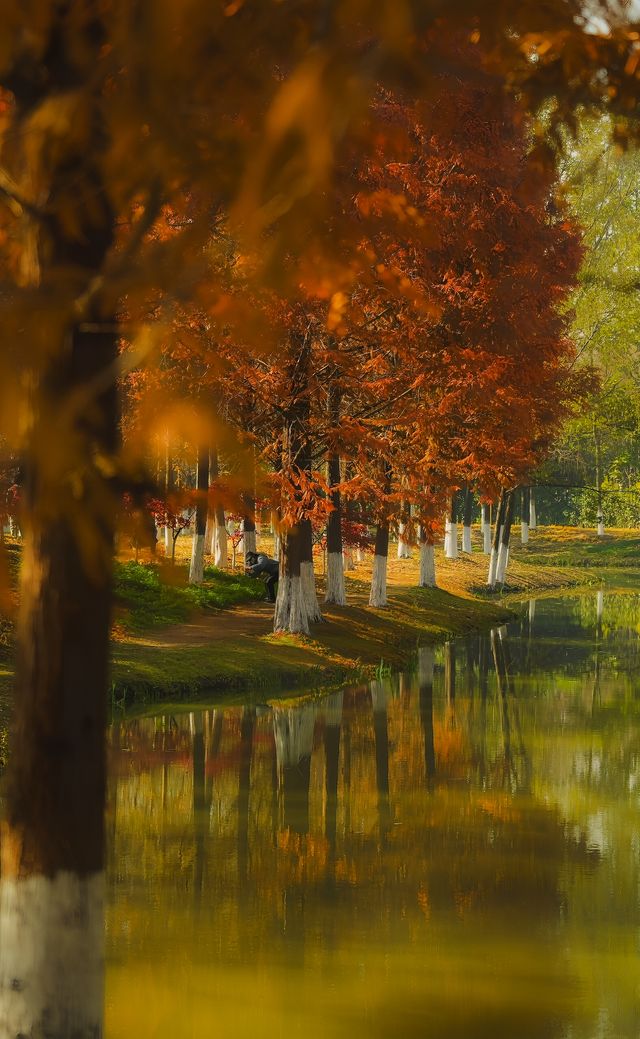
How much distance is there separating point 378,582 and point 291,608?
8.05m

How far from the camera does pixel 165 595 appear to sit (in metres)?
32.2

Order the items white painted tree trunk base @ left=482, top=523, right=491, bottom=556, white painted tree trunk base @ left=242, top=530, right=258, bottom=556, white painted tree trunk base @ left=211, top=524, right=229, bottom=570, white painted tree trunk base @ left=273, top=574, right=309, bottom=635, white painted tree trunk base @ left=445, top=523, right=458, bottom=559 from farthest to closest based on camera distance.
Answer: white painted tree trunk base @ left=482, top=523, right=491, bottom=556
white painted tree trunk base @ left=445, top=523, right=458, bottom=559
white painted tree trunk base @ left=211, top=524, right=229, bottom=570
white painted tree trunk base @ left=242, top=530, right=258, bottom=556
white painted tree trunk base @ left=273, top=574, right=309, bottom=635

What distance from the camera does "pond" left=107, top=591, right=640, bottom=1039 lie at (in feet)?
32.7

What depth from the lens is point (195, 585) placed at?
34812 mm

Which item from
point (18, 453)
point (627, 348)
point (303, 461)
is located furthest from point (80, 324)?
point (627, 348)

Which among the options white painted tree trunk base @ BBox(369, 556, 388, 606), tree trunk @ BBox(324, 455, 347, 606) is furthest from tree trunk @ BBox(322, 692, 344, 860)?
white painted tree trunk base @ BBox(369, 556, 388, 606)

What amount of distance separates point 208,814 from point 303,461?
1213 cm

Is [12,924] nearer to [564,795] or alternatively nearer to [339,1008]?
[339,1008]

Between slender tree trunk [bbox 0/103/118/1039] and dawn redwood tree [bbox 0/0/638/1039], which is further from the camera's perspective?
slender tree trunk [bbox 0/103/118/1039]

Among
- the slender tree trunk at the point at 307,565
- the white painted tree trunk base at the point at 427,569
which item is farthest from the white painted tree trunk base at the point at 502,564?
the slender tree trunk at the point at 307,565

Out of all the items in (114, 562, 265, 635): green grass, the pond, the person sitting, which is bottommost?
the pond

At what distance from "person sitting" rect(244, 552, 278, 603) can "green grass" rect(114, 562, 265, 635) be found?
748 mm

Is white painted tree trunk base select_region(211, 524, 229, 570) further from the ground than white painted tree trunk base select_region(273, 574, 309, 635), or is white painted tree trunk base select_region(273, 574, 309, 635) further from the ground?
white painted tree trunk base select_region(211, 524, 229, 570)

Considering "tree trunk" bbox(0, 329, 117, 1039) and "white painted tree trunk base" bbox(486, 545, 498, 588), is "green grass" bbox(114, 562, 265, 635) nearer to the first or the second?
"white painted tree trunk base" bbox(486, 545, 498, 588)
